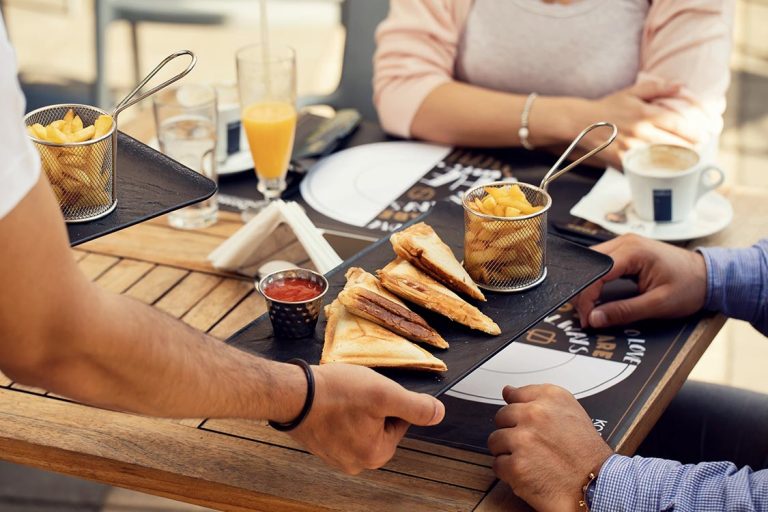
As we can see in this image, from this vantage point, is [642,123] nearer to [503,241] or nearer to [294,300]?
[503,241]

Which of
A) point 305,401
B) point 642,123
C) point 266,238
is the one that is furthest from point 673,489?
point 642,123

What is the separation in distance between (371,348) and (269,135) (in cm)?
71

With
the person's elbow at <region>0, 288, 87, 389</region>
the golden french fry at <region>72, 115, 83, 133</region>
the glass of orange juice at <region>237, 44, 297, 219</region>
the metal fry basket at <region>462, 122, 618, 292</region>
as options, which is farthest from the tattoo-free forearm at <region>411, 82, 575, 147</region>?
the person's elbow at <region>0, 288, 87, 389</region>

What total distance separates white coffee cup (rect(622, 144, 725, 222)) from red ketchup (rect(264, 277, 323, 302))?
0.69 m

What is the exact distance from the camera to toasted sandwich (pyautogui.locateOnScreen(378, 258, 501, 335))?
1.31 metres

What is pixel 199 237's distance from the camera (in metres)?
1.82

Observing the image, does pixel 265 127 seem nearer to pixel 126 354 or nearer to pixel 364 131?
pixel 364 131

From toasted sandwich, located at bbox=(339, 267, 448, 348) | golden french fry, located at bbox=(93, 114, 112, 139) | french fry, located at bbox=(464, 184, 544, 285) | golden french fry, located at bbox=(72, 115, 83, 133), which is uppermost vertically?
golden french fry, located at bbox=(93, 114, 112, 139)

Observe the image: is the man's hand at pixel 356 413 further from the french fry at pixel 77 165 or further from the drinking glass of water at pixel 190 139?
the drinking glass of water at pixel 190 139

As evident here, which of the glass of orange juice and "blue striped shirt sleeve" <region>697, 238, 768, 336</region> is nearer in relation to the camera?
"blue striped shirt sleeve" <region>697, 238, 768, 336</region>

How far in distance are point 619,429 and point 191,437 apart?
541 mm

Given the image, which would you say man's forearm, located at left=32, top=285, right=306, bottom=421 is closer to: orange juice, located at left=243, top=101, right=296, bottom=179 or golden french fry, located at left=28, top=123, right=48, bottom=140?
golden french fry, located at left=28, top=123, right=48, bottom=140

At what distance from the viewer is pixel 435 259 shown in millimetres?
1363

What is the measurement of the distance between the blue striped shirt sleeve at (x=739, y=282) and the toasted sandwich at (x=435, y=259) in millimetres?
440
